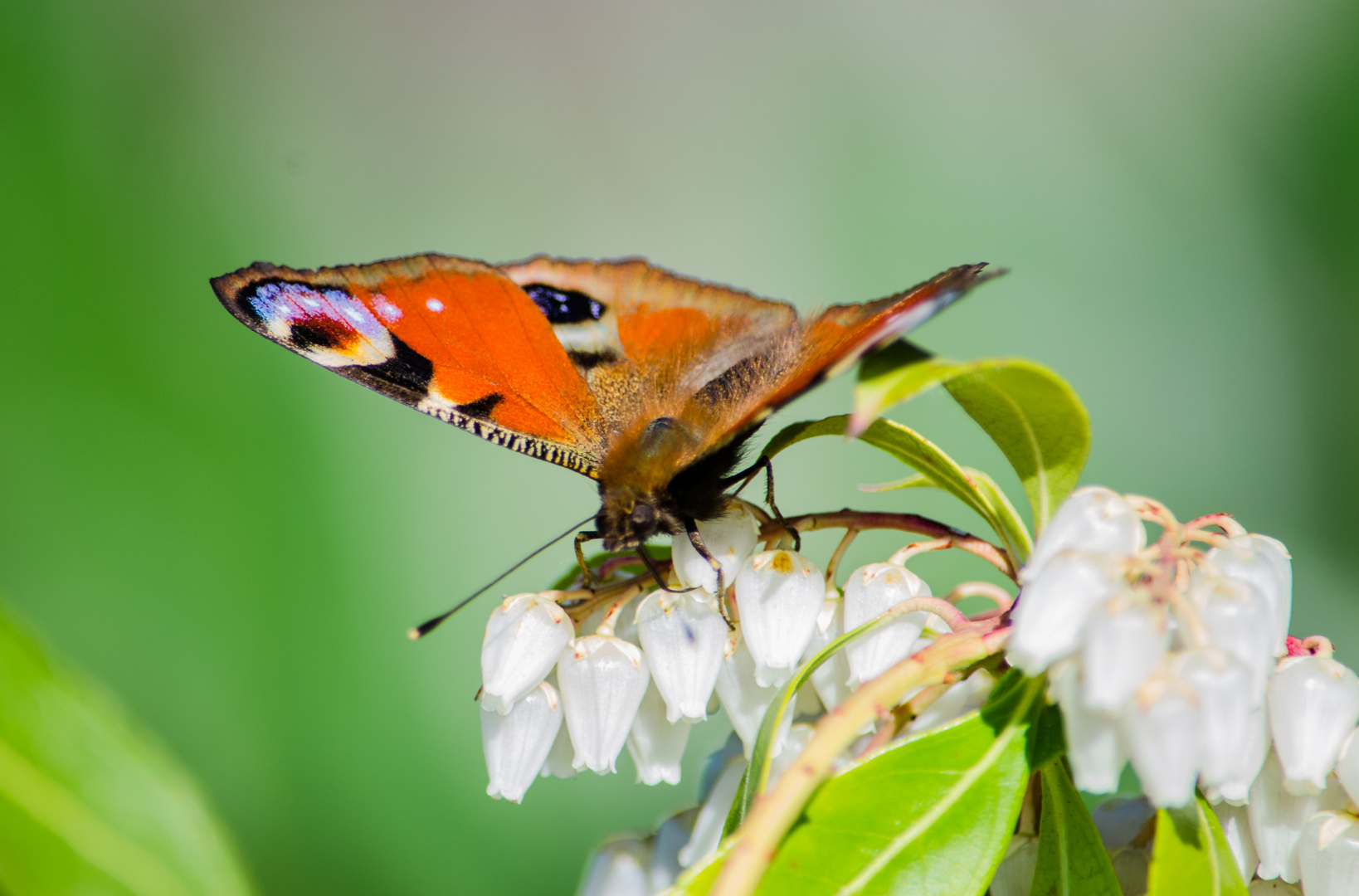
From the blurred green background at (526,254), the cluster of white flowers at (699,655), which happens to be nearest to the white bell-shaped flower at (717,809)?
the cluster of white flowers at (699,655)

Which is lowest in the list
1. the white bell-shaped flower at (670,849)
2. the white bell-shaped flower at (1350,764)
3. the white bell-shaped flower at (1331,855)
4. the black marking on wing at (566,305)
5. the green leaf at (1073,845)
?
the white bell-shaped flower at (1331,855)

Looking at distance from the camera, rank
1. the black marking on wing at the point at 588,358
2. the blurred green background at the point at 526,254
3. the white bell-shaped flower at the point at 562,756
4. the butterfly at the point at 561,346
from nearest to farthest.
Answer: the white bell-shaped flower at the point at 562,756 → the butterfly at the point at 561,346 → the black marking on wing at the point at 588,358 → the blurred green background at the point at 526,254

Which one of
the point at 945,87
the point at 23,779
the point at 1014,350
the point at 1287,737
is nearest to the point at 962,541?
the point at 1287,737

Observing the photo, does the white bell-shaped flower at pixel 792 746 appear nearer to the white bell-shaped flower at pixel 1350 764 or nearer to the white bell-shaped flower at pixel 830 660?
the white bell-shaped flower at pixel 830 660

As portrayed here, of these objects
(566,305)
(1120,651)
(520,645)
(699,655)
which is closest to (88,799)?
(520,645)

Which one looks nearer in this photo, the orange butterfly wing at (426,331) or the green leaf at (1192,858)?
the green leaf at (1192,858)

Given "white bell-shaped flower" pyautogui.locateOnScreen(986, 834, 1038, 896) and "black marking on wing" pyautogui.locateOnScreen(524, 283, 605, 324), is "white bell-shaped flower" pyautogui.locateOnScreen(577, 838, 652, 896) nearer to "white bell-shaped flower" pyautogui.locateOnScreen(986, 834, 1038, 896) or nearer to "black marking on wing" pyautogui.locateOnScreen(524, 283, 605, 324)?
"white bell-shaped flower" pyautogui.locateOnScreen(986, 834, 1038, 896)

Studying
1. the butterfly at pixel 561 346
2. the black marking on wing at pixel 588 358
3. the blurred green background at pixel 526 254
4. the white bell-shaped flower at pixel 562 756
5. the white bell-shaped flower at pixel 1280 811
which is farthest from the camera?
the blurred green background at pixel 526 254
